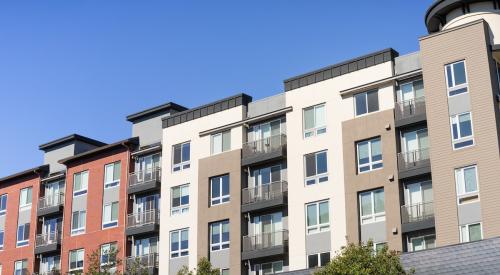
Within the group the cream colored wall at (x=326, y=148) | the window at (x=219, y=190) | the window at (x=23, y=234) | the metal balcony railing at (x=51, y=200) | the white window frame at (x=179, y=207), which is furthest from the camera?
the window at (x=23, y=234)

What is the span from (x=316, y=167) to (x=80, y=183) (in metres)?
19.9

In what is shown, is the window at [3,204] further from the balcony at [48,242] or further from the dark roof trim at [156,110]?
the dark roof trim at [156,110]

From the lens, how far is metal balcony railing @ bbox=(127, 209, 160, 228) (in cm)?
5248

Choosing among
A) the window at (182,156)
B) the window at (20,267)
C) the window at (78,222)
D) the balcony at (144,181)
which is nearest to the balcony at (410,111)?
the window at (182,156)

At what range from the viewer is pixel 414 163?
4184cm

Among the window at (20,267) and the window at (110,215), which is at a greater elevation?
the window at (110,215)

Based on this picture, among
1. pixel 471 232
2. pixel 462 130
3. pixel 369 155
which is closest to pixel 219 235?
pixel 369 155

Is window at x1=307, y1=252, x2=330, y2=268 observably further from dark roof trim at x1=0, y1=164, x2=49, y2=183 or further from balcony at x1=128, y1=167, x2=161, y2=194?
dark roof trim at x1=0, y1=164, x2=49, y2=183

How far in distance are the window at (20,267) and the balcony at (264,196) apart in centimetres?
2070

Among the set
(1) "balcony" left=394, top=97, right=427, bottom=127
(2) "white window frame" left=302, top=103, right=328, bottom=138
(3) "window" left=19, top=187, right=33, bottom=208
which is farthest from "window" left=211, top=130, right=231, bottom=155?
(3) "window" left=19, top=187, right=33, bottom=208

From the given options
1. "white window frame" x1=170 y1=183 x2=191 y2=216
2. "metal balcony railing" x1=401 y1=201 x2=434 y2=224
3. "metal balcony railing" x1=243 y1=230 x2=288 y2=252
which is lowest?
"metal balcony railing" x1=243 y1=230 x2=288 y2=252

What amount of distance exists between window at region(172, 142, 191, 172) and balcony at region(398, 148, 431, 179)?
14.7 meters

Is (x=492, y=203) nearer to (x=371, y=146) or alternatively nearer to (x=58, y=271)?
(x=371, y=146)

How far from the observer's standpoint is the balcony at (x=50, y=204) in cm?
5884
